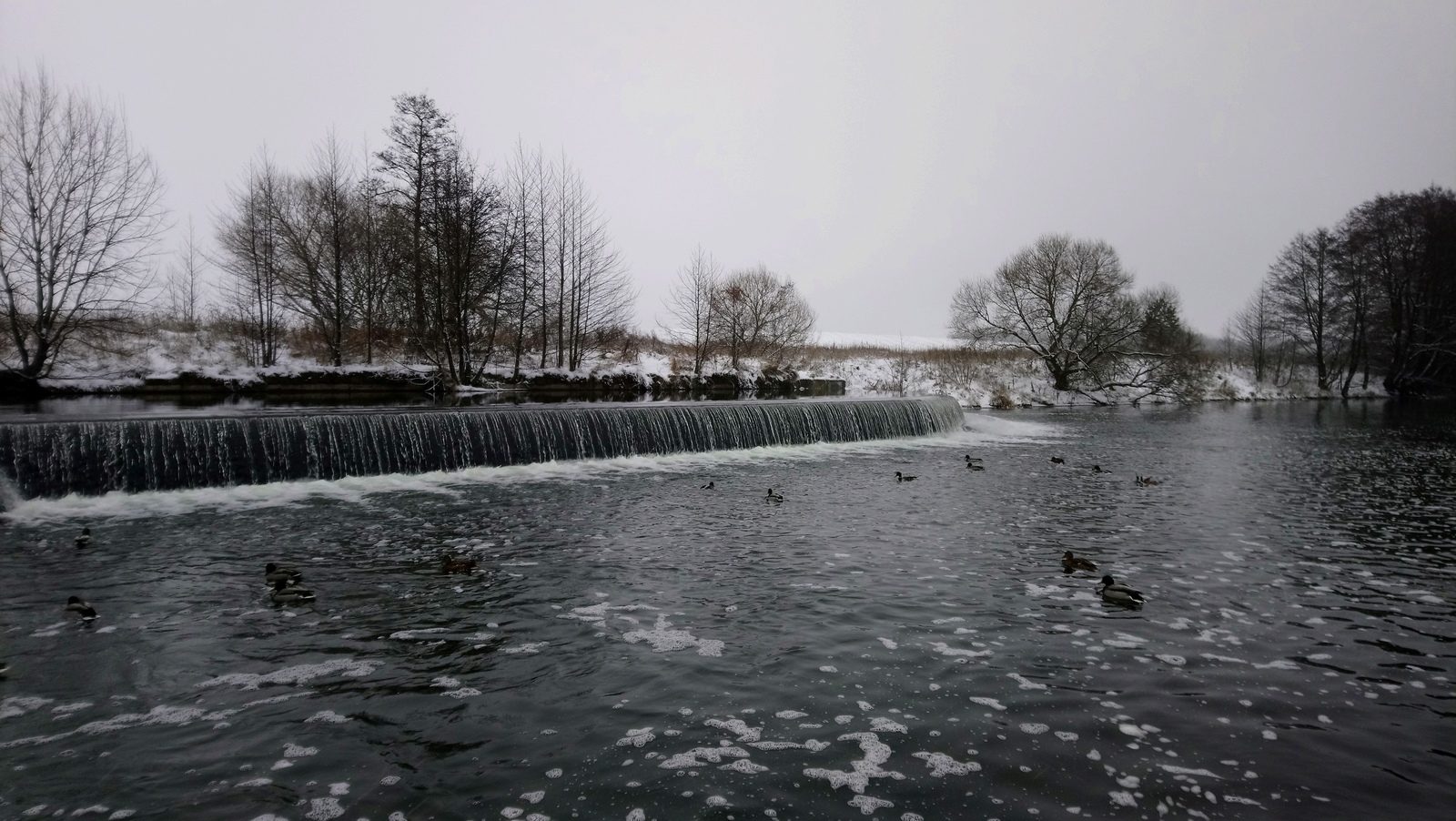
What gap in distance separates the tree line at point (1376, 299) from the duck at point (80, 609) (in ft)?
201

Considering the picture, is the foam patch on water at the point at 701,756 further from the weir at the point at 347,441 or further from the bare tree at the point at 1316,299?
the bare tree at the point at 1316,299

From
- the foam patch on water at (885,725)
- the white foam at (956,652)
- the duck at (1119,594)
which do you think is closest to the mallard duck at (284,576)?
the foam patch on water at (885,725)

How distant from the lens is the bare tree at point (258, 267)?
30609 millimetres

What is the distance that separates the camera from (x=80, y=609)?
17.7ft

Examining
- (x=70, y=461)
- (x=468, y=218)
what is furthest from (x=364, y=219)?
(x=70, y=461)

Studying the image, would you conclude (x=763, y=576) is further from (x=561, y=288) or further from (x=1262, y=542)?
(x=561, y=288)

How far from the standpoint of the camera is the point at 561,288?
105 ft

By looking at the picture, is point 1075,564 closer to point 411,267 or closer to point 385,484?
point 385,484

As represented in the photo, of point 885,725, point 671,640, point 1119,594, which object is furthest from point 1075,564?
point 671,640

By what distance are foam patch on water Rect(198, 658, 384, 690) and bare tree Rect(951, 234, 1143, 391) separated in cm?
4194

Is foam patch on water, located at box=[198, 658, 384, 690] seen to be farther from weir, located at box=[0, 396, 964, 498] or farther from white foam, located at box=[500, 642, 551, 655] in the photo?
weir, located at box=[0, 396, 964, 498]

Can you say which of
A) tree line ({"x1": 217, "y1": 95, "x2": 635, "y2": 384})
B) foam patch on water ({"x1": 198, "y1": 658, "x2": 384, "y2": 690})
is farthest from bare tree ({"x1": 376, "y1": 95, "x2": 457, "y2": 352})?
foam patch on water ({"x1": 198, "y1": 658, "x2": 384, "y2": 690})

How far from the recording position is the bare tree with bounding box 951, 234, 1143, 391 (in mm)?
39594

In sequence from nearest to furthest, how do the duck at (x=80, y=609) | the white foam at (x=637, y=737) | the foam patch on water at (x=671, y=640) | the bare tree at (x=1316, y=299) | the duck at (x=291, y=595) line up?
the white foam at (x=637, y=737) < the foam patch on water at (x=671, y=640) < the duck at (x=80, y=609) < the duck at (x=291, y=595) < the bare tree at (x=1316, y=299)
